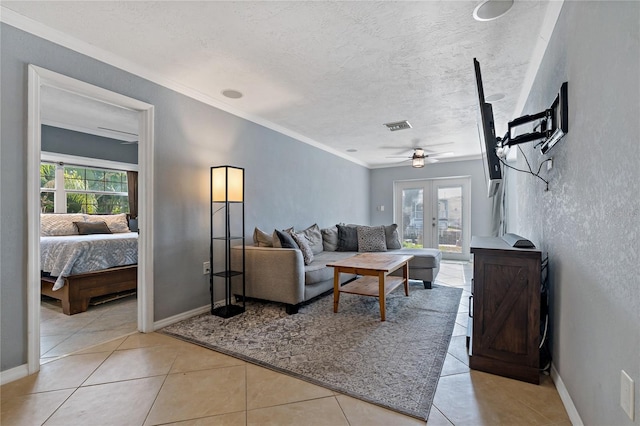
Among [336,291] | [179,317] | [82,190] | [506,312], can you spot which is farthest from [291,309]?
[82,190]

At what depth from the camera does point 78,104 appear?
12.0 ft

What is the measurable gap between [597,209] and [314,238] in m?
3.63

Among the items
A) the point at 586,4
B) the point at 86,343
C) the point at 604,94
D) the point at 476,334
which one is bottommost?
the point at 86,343

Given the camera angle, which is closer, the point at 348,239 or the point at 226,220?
the point at 226,220

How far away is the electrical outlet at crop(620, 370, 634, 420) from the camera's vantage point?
3.12 ft

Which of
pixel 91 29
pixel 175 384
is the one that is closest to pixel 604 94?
pixel 175 384

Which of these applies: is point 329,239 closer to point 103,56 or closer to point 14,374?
point 103,56

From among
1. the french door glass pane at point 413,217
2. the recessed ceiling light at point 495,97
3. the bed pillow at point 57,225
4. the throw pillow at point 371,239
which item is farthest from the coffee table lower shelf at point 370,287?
the bed pillow at point 57,225

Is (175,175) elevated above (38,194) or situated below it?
above

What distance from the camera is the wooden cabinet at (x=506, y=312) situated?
1788 millimetres

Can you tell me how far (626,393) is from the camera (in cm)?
98

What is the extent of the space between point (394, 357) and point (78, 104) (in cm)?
452

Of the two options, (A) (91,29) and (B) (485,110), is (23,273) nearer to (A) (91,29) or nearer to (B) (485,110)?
(A) (91,29)

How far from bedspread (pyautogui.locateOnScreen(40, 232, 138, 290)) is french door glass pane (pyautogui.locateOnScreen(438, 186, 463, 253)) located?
19.8 ft
